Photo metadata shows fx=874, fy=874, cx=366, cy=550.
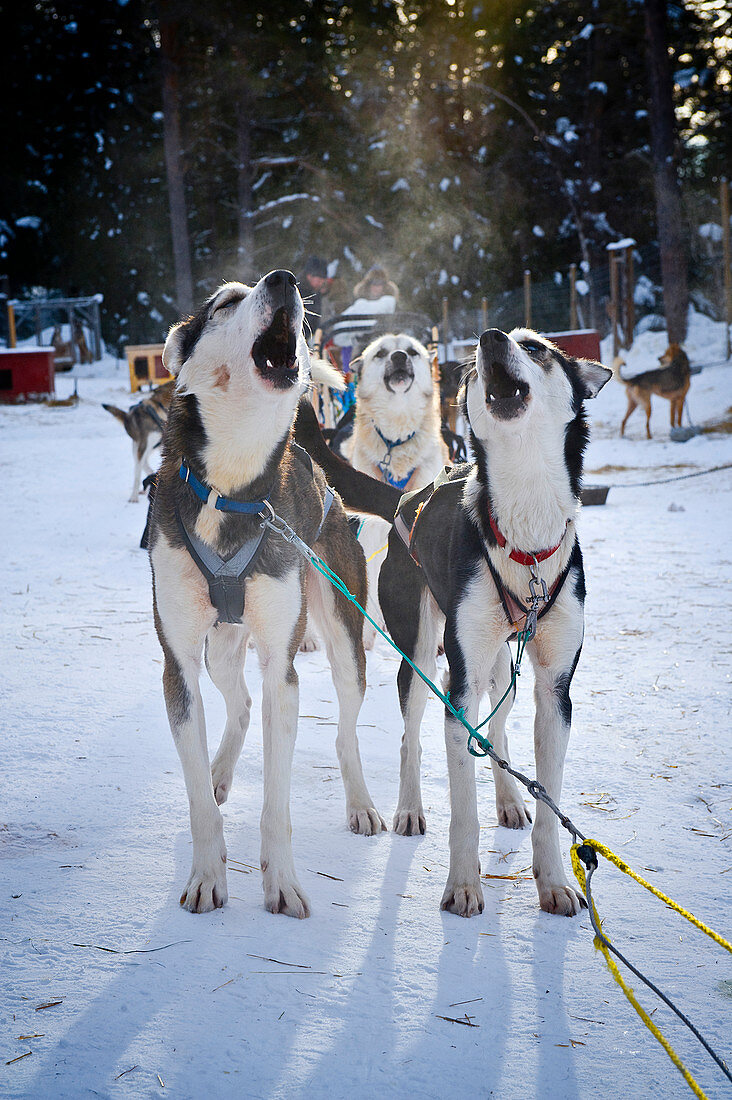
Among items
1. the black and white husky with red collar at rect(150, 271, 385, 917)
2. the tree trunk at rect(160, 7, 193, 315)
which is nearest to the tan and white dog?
the black and white husky with red collar at rect(150, 271, 385, 917)

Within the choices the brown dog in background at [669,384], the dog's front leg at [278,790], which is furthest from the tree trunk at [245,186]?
the dog's front leg at [278,790]

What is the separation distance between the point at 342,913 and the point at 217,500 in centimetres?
107

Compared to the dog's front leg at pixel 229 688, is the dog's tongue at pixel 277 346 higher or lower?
higher

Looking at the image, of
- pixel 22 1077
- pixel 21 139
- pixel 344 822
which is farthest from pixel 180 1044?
pixel 21 139

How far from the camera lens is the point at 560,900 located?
2143mm

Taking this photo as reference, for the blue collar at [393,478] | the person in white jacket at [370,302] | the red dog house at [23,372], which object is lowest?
the blue collar at [393,478]

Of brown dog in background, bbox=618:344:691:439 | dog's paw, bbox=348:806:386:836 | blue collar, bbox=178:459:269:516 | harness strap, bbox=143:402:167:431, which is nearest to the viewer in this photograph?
blue collar, bbox=178:459:269:516

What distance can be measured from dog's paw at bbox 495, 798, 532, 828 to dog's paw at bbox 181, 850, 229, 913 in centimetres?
92

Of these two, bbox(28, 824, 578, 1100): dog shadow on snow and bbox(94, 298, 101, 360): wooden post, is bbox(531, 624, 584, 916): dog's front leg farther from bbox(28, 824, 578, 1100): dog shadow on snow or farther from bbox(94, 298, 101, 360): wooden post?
bbox(94, 298, 101, 360): wooden post

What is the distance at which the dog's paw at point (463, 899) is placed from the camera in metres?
2.13

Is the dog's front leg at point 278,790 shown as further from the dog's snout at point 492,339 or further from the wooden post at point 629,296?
the wooden post at point 629,296

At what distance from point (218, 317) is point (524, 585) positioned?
3.49 feet

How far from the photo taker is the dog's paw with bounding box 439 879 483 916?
6.98 feet

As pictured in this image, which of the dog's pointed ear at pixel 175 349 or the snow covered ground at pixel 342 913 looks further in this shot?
the dog's pointed ear at pixel 175 349
